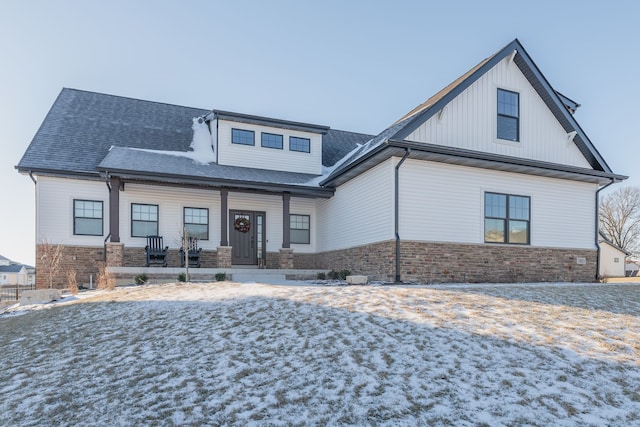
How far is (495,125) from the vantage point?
13102 millimetres

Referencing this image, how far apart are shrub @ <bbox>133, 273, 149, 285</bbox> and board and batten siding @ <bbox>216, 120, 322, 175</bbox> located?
217 inches

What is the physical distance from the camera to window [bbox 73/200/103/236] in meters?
14.3

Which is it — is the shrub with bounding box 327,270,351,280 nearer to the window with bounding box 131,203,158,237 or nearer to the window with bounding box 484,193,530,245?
the window with bounding box 484,193,530,245

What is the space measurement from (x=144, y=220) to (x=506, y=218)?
12149 mm

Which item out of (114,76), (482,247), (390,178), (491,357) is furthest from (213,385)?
(114,76)

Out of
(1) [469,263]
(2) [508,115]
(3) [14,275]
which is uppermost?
(2) [508,115]

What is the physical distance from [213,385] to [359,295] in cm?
426

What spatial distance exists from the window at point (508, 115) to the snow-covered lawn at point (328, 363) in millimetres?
6781

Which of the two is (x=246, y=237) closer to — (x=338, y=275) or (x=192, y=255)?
(x=192, y=255)

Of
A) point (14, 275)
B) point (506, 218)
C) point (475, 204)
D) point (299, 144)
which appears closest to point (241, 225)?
point (299, 144)

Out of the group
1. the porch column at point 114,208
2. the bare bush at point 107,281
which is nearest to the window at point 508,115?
the porch column at point 114,208

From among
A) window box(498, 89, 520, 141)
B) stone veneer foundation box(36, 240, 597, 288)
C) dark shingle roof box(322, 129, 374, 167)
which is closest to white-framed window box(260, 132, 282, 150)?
dark shingle roof box(322, 129, 374, 167)

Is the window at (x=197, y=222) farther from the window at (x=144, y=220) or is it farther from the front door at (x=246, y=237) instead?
the window at (x=144, y=220)

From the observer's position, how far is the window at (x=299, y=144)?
17.2m
